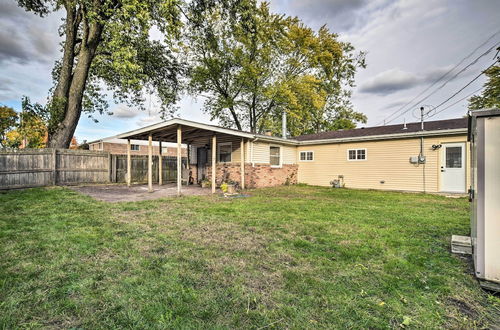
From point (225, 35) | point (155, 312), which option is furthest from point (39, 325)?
point (225, 35)

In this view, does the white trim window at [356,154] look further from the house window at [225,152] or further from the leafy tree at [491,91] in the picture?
the leafy tree at [491,91]

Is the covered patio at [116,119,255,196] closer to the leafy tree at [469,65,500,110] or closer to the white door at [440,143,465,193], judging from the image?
the white door at [440,143,465,193]

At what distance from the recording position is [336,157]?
12.6 m

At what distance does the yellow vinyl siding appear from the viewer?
9.95 m

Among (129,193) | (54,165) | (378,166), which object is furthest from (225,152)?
(54,165)

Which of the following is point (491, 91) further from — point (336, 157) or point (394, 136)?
point (336, 157)

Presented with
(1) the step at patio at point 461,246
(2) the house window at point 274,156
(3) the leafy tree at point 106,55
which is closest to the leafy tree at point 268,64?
(3) the leafy tree at point 106,55

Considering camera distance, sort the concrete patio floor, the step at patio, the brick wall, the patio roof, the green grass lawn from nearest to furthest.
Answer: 1. the green grass lawn
2. the step at patio
3. the concrete patio floor
4. the patio roof
5. the brick wall

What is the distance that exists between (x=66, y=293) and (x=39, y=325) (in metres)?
0.46

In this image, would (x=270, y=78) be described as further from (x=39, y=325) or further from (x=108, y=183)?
(x=39, y=325)

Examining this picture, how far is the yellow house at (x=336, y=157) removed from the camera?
946 cm

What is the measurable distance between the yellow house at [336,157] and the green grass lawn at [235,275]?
16.5 feet

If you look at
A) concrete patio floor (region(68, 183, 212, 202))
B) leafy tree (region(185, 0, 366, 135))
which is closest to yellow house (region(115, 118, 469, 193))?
concrete patio floor (region(68, 183, 212, 202))

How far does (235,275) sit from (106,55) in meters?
14.1
